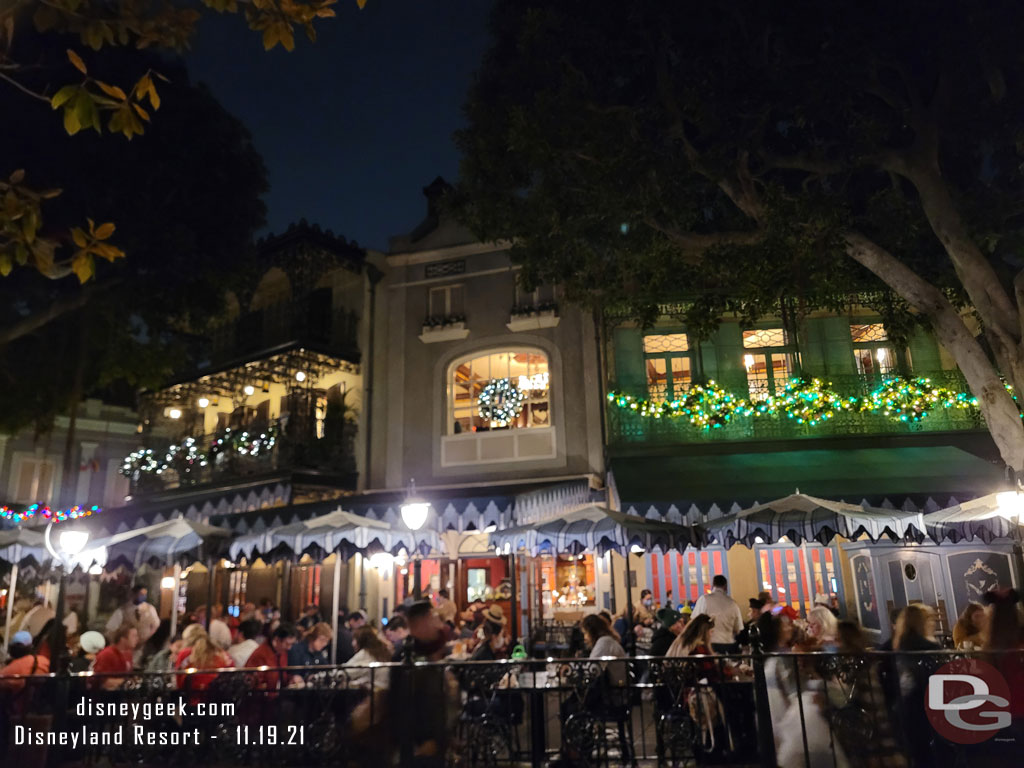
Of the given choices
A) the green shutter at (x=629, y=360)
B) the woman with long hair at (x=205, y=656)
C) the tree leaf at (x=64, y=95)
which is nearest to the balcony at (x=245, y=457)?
the green shutter at (x=629, y=360)

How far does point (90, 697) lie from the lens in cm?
697

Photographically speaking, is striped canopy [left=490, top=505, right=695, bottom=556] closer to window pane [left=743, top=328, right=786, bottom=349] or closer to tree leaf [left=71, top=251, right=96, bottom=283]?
window pane [left=743, top=328, right=786, bottom=349]

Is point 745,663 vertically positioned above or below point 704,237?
below

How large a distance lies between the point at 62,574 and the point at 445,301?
11511 millimetres

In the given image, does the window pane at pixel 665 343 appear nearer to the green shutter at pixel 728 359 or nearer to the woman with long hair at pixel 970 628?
the green shutter at pixel 728 359

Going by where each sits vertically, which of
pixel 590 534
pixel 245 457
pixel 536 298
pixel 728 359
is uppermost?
pixel 536 298

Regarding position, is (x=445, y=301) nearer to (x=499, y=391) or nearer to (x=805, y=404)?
(x=499, y=391)

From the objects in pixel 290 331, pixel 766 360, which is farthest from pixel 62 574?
pixel 766 360

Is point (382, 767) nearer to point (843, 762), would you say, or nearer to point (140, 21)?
point (843, 762)

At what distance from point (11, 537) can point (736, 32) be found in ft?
51.4

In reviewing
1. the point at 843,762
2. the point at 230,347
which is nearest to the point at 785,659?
the point at 843,762

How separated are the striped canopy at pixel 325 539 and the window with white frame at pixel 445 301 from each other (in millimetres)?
8072

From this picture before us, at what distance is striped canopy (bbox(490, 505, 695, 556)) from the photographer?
1113cm

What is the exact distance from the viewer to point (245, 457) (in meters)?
19.9
